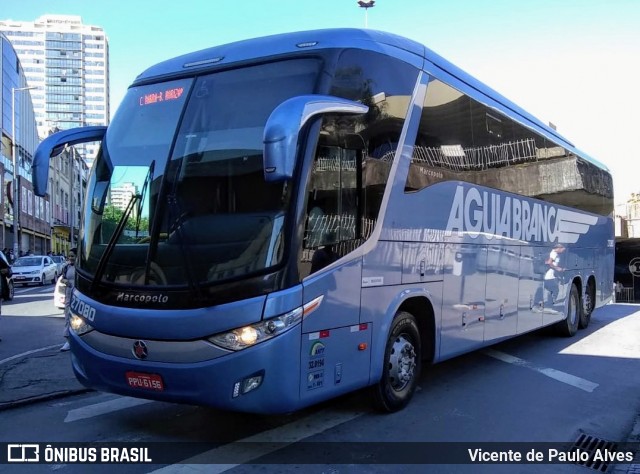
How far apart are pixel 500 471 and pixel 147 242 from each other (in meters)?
3.38

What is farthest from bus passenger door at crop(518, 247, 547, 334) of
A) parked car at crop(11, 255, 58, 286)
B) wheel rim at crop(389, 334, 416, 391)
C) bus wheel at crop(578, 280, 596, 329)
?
parked car at crop(11, 255, 58, 286)

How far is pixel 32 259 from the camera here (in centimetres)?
2897

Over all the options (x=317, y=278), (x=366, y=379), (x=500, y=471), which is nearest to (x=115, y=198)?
(x=317, y=278)

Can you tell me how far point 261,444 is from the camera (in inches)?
192

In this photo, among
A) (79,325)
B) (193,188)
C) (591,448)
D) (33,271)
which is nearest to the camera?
(193,188)

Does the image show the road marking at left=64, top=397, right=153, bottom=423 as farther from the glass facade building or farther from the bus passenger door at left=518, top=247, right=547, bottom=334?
the glass facade building

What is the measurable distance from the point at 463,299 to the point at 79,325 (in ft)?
14.3

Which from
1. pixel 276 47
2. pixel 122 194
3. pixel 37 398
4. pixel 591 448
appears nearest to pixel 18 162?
pixel 37 398

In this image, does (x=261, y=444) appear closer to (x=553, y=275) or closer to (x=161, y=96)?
(x=161, y=96)

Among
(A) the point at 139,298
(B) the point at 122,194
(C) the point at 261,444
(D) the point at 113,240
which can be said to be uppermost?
(B) the point at 122,194

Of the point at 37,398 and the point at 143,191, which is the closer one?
the point at 143,191

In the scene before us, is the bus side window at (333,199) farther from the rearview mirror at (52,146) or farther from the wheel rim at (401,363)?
the rearview mirror at (52,146)

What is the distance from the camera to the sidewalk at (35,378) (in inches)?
250

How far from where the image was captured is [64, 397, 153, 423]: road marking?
569 cm
